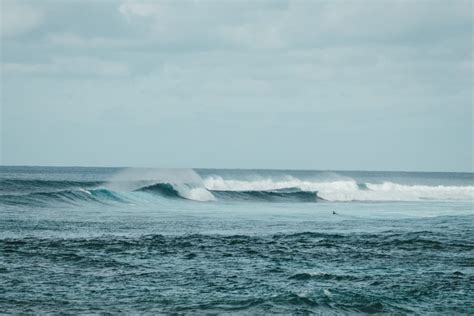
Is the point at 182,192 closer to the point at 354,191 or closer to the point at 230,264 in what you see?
the point at 354,191

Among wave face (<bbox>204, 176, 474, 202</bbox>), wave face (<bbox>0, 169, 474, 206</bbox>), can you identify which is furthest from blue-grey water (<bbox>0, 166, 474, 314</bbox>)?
wave face (<bbox>204, 176, 474, 202</bbox>)

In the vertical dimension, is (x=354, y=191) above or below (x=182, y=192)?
below

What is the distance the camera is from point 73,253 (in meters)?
21.0

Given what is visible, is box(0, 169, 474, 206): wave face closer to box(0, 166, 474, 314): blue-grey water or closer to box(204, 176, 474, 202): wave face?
box(204, 176, 474, 202): wave face

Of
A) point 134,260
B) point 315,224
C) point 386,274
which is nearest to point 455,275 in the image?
point 386,274

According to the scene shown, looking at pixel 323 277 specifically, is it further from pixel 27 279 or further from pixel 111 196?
pixel 111 196

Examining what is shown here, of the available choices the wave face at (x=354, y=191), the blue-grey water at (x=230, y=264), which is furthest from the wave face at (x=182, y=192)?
the blue-grey water at (x=230, y=264)

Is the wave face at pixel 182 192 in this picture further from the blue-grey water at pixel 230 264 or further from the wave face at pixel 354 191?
the blue-grey water at pixel 230 264

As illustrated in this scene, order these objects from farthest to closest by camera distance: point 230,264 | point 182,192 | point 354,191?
point 354,191
point 182,192
point 230,264

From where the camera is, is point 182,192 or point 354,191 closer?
point 182,192

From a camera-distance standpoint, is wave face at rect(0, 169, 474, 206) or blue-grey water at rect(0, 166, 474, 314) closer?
blue-grey water at rect(0, 166, 474, 314)

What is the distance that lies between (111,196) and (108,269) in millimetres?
31709

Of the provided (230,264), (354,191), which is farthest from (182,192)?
(230,264)

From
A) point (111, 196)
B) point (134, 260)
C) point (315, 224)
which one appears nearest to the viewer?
point (134, 260)
